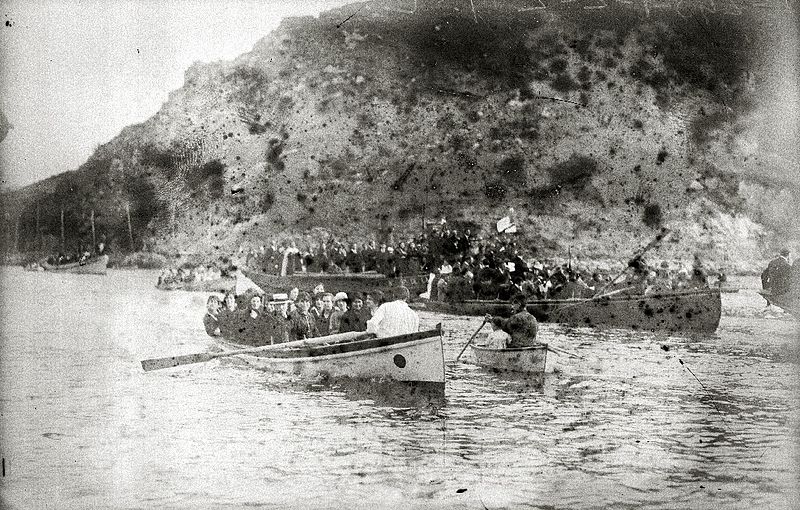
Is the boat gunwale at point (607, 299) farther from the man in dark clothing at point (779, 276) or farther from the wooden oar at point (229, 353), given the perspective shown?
the wooden oar at point (229, 353)

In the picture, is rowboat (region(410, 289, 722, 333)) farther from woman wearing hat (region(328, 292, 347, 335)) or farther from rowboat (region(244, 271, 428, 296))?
woman wearing hat (region(328, 292, 347, 335))

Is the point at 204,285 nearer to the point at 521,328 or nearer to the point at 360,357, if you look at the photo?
the point at 360,357

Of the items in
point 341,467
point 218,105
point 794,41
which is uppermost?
point 794,41

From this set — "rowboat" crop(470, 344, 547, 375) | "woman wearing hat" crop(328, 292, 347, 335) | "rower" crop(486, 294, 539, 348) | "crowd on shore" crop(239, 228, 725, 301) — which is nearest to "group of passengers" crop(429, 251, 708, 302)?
"crowd on shore" crop(239, 228, 725, 301)

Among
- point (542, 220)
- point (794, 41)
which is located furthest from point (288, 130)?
point (794, 41)

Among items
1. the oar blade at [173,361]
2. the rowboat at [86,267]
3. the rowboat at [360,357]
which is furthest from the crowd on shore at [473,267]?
the rowboat at [86,267]

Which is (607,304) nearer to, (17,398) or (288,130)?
(288,130)

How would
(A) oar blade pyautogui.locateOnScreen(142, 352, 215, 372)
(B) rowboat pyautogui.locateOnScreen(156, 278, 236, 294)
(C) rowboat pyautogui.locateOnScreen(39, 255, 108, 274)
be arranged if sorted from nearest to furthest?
1. (A) oar blade pyautogui.locateOnScreen(142, 352, 215, 372)
2. (C) rowboat pyautogui.locateOnScreen(39, 255, 108, 274)
3. (B) rowboat pyautogui.locateOnScreen(156, 278, 236, 294)
